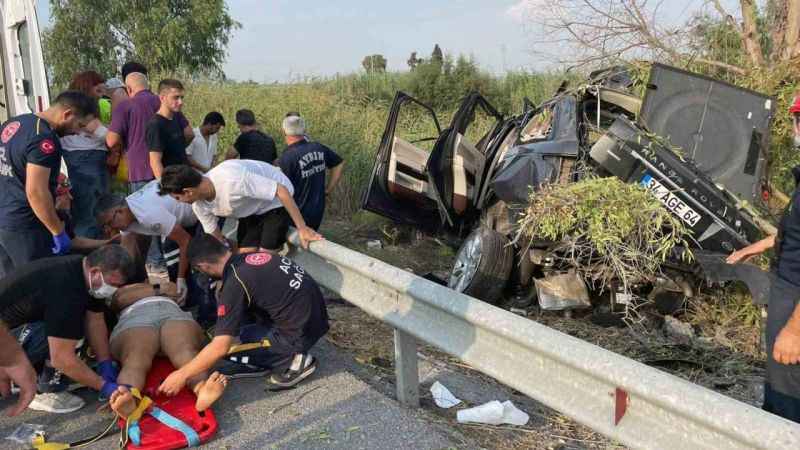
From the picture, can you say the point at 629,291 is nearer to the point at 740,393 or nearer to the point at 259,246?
the point at 740,393

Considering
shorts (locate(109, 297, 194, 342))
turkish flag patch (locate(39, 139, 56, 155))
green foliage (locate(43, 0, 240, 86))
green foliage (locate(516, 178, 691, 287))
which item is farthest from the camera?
green foliage (locate(43, 0, 240, 86))

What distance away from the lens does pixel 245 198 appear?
4711 mm

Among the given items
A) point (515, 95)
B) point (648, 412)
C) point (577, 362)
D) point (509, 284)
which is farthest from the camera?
point (515, 95)

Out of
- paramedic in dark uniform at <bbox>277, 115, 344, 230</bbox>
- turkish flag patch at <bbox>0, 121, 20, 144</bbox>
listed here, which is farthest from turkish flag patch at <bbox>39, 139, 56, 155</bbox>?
paramedic in dark uniform at <bbox>277, 115, 344, 230</bbox>

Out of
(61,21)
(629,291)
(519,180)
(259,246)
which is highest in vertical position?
(61,21)

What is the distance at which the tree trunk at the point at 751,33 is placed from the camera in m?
7.00

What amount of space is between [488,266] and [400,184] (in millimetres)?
1494

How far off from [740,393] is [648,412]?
2.56 metres

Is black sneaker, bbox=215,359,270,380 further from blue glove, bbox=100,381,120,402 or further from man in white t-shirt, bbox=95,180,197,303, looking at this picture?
man in white t-shirt, bbox=95,180,197,303

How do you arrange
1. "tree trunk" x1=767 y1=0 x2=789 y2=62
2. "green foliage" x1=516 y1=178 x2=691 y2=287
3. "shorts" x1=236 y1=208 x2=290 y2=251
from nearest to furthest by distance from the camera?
"green foliage" x1=516 y1=178 x2=691 y2=287
"shorts" x1=236 y1=208 x2=290 y2=251
"tree trunk" x1=767 y1=0 x2=789 y2=62

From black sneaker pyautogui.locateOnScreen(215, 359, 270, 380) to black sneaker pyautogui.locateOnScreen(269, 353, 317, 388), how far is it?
140 mm

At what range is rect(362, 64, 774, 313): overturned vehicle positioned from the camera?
186 inches

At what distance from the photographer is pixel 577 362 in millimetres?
2295

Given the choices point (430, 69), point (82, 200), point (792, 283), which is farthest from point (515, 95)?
point (792, 283)
